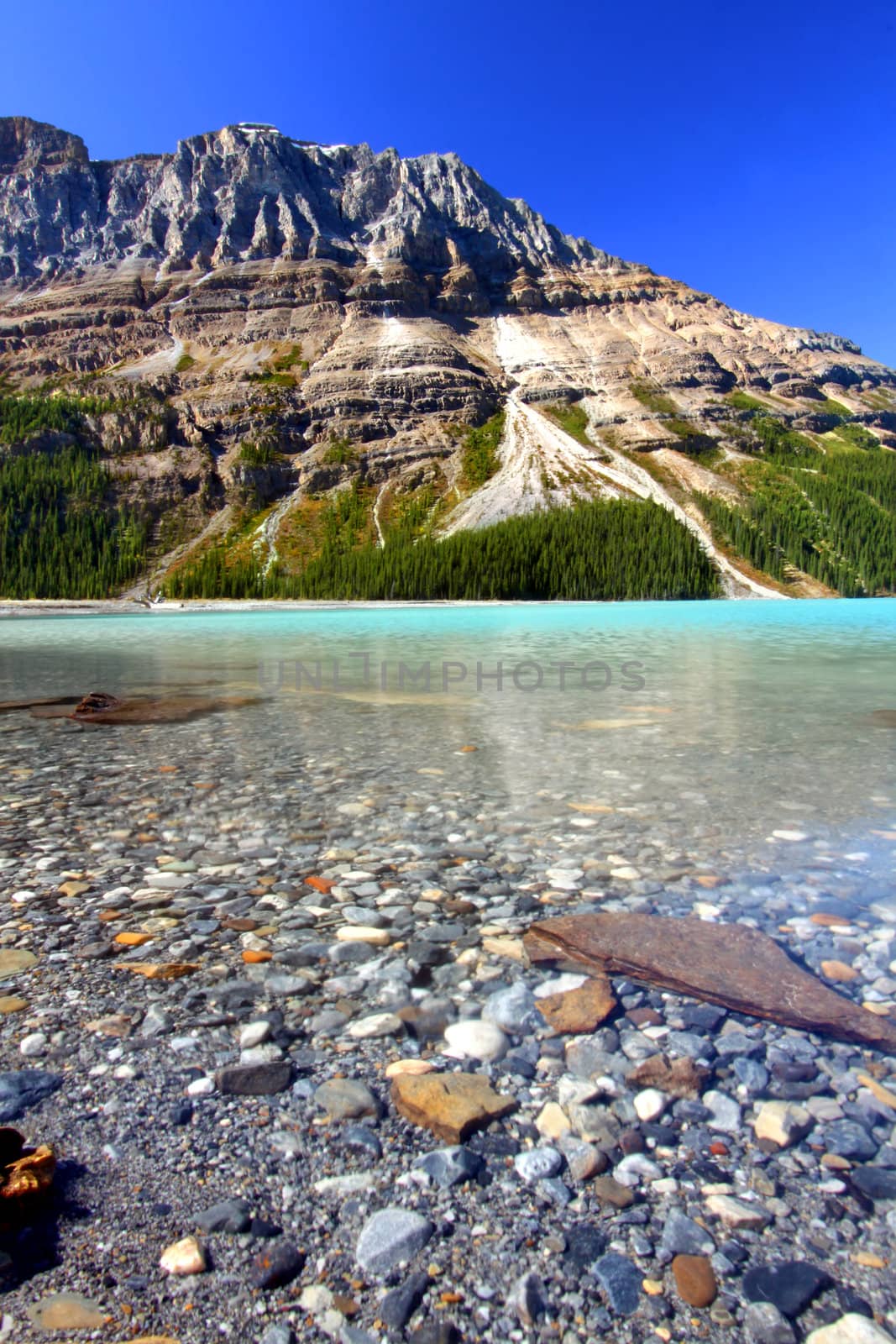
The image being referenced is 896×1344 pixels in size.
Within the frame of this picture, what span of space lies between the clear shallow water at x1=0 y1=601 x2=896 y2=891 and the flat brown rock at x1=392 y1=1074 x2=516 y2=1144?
3508mm

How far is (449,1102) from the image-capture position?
3.72 meters

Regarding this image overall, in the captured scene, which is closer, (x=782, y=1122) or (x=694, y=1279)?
(x=694, y=1279)

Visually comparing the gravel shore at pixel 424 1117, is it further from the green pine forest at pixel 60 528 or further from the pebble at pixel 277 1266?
the green pine forest at pixel 60 528

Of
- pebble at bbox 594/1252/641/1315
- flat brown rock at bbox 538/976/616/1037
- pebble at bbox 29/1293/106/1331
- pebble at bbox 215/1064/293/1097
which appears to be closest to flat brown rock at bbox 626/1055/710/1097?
flat brown rock at bbox 538/976/616/1037

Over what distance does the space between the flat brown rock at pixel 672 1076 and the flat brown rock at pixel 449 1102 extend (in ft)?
2.27

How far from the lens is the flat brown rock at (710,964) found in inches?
174

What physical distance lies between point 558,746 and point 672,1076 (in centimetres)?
913

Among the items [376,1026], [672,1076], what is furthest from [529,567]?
[672,1076]

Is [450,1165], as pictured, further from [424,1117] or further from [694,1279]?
[694,1279]

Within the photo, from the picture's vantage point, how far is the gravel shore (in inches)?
105

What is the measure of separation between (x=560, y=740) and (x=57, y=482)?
210 meters

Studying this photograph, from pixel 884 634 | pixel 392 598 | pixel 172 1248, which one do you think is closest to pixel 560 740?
pixel 172 1248

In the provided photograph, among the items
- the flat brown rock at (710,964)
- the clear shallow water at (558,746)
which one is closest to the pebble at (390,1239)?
the flat brown rock at (710,964)

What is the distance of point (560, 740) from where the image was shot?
44.0 ft
